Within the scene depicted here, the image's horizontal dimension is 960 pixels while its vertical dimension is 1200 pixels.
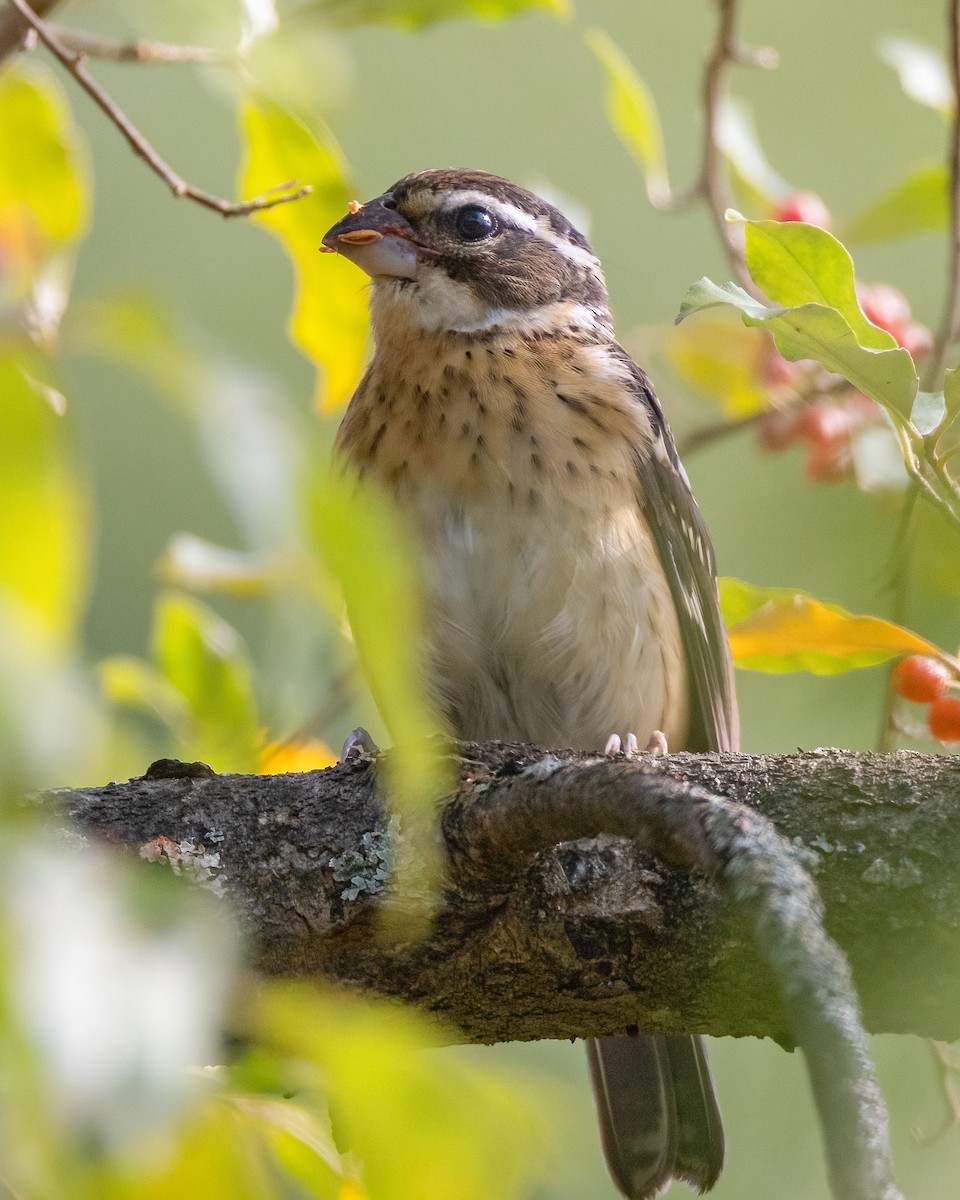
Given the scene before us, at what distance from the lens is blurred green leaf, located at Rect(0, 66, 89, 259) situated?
7.95 feet

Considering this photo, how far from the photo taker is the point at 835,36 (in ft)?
25.6

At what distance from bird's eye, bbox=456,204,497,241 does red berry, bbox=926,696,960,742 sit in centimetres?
155

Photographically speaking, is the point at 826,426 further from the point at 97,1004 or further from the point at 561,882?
the point at 97,1004

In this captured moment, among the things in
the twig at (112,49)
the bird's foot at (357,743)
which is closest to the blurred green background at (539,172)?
the bird's foot at (357,743)

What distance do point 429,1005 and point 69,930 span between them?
4.62 feet

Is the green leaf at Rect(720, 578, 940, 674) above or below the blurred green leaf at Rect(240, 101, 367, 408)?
below

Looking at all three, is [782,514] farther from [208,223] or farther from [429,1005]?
[208,223]

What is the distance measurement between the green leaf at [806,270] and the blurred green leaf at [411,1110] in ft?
3.56

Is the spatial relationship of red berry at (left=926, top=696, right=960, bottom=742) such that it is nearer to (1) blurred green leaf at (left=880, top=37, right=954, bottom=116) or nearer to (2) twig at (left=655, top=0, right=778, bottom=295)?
(2) twig at (left=655, top=0, right=778, bottom=295)

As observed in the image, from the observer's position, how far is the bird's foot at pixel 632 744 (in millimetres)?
2844

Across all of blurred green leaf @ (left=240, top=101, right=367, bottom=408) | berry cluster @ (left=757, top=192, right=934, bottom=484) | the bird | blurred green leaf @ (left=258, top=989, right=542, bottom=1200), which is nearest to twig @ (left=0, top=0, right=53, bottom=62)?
blurred green leaf @ (left=240, top=101, right=367, bottom=408)

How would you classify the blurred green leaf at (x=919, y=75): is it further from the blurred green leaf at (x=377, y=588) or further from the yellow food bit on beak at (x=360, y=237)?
the blurred green leaf at (x=377, y=588)

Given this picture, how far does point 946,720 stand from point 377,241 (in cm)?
156

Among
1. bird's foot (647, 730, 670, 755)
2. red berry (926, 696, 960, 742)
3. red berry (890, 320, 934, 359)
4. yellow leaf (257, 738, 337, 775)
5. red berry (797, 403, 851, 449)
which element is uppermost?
red berry (890, 320, 934, 359)
